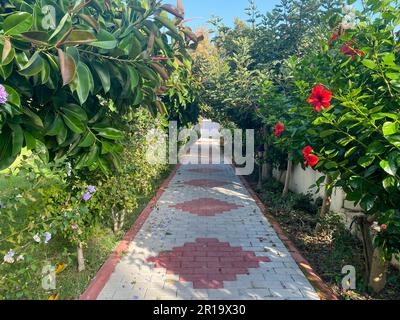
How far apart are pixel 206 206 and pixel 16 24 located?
624 cm

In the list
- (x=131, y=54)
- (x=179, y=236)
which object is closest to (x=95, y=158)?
(x=131, y=54)

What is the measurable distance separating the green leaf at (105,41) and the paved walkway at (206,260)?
2712 millimetres

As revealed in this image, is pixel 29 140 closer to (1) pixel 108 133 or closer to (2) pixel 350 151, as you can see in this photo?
(1) pixel 108 133

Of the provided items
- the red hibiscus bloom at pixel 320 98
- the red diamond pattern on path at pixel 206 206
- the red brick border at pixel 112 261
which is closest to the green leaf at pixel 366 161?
the red hibiscus bloom at pixel 320 98

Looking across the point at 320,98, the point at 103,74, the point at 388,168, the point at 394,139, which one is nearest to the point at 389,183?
the point at 388,168

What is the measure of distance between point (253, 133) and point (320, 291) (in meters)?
6.88

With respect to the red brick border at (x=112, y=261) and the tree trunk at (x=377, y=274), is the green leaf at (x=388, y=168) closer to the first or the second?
the tree trunk at (x=377, y=274)

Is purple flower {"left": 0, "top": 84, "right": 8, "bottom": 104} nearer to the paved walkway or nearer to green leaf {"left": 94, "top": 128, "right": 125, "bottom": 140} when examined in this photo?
green leaf {"left": 94, "top": 128, "right": 125, "bottom": 140}

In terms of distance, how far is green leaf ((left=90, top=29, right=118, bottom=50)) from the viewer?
1567 mm

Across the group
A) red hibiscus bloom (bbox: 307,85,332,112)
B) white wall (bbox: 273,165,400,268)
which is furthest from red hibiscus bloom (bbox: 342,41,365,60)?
white wall (bbox: 273,165,400,268)

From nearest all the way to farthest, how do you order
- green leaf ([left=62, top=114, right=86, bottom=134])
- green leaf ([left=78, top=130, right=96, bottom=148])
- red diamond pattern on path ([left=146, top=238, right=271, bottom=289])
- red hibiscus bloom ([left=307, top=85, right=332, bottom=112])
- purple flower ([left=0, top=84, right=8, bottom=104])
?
purple flower ([left=0, top=84, right=8, bottom=104]) < green leaf ([left=62, top=114, right=86, bottom=134]) < green leaf ([left=78, top=130, right=96, bottom=148]) < red hibiscus bloom ([left=307, top=85, right=332, bottom=112]) < red diamond pattern on path ([left=146, top=238, right=271, bottom=289])

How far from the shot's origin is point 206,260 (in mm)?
4316

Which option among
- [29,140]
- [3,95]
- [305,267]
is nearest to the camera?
[3,95]

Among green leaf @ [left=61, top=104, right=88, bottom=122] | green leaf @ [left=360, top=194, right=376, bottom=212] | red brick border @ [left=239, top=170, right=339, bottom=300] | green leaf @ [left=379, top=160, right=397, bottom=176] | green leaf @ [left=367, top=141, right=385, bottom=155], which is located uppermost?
green leaf @ [left=61, top=104, right=88, bottom=122]
